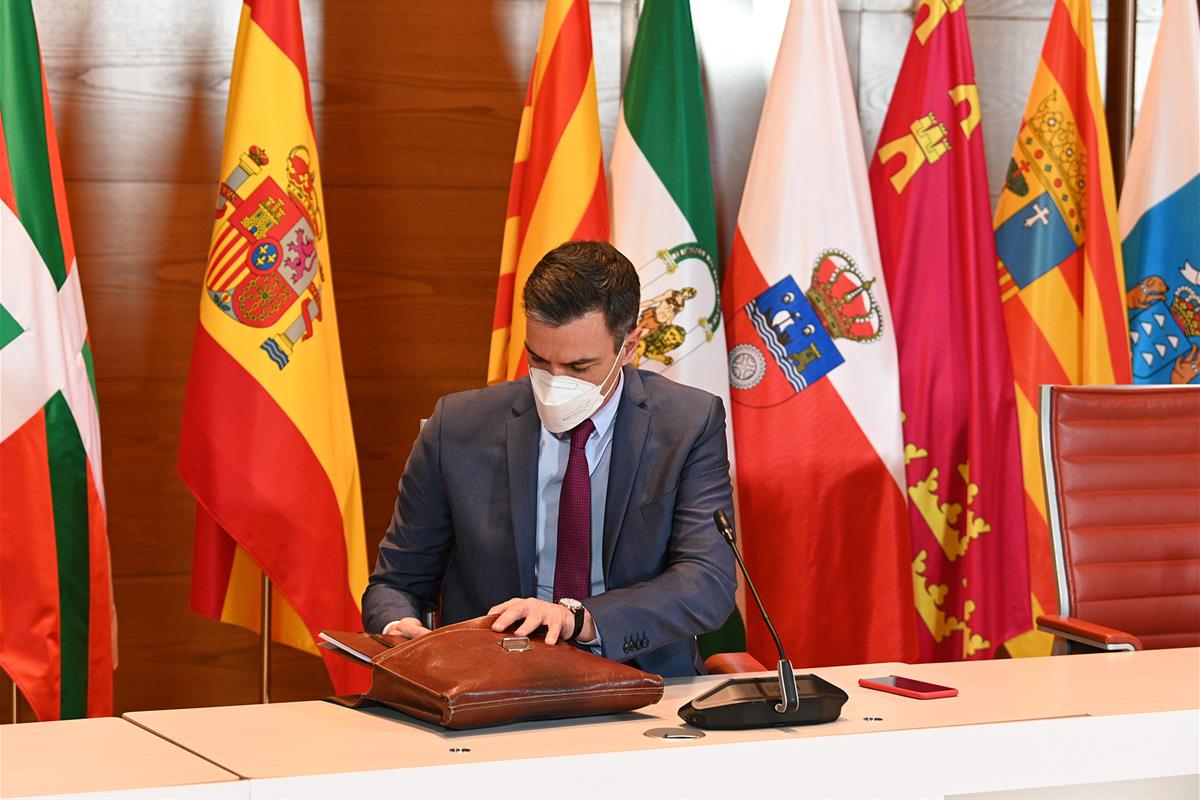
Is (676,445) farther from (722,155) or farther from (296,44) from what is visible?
Result: (722,155)

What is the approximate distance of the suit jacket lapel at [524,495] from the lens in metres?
2.17

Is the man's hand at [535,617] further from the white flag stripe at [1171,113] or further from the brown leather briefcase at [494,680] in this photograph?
the white flag stripe at [1171,113]

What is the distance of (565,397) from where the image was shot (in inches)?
83.3

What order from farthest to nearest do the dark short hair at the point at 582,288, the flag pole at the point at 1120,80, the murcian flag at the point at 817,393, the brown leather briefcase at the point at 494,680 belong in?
the flag pole at the point at 1120,80 < the murcian flag at the point at 817,393 < the dark short hair at the point at 582,288 < the brown leather briefcase at the point at 494,680

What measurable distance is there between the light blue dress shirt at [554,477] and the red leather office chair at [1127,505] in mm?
1023

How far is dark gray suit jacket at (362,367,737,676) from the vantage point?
85.6 inches

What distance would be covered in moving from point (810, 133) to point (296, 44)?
1.26m

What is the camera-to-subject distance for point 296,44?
303 cm

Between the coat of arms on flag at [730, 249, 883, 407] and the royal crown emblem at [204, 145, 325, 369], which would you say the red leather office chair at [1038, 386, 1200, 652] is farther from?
the royal crown emblem at [204, 145, 325, 369]

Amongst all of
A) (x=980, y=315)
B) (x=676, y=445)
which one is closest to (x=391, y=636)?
(x=676, y=445)

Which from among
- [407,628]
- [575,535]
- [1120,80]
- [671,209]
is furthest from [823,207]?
[407,628]

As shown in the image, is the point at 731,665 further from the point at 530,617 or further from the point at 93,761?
the point at 93,761

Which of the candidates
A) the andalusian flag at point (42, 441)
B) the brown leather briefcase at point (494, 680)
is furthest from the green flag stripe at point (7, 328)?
the brown leather briefcase at point (494, 680)

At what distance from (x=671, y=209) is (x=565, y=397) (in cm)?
129
